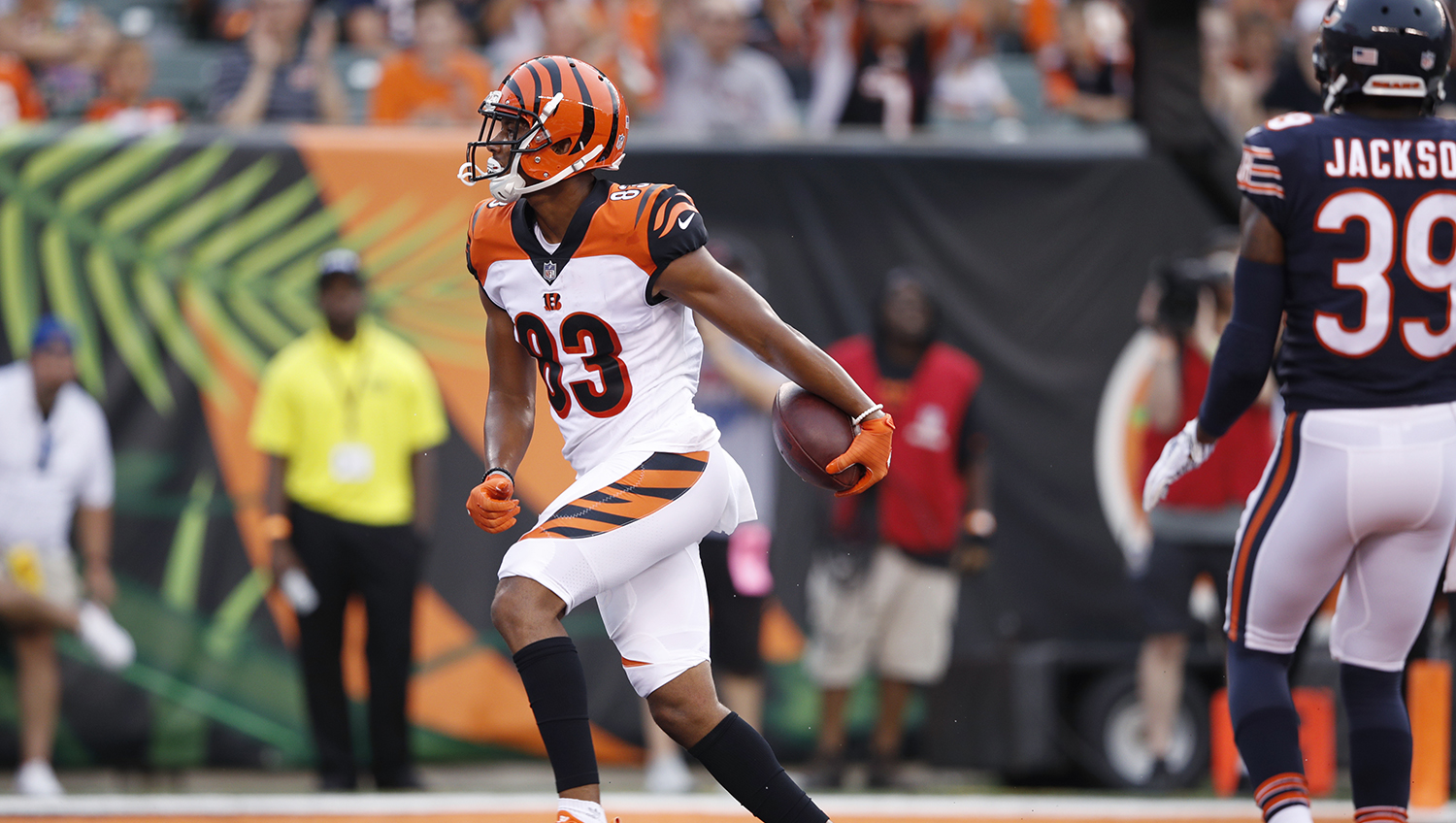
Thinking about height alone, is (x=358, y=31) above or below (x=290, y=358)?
above

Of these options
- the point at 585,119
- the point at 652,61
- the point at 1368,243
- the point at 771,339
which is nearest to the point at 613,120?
the point at 585,119

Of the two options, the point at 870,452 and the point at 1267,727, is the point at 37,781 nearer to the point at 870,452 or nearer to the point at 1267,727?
the point at 870,452

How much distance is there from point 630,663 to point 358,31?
6.79 meters

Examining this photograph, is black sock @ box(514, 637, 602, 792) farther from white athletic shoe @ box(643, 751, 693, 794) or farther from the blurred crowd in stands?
the blurred crowd in stands

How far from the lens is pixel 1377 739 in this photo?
361cm

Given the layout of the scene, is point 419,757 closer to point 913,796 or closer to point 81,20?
point 913,796

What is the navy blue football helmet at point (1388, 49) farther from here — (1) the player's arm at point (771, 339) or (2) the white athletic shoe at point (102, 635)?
(2) the white athletic shoe at point (102, 635)

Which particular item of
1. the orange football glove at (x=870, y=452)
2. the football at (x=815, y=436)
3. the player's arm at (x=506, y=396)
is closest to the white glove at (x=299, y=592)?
the player's arm at (x=506, y=396)

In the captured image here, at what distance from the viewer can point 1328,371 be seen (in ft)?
11.8

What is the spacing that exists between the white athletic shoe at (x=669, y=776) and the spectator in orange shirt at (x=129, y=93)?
382cm

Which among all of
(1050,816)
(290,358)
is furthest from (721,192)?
(1050,816)

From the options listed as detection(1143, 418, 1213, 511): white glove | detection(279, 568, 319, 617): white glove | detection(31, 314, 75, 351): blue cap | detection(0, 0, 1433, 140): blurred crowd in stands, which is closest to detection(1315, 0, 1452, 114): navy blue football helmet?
detection(1143, 418, 1213, 511): white glove

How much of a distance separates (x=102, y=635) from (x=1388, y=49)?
534 centimetres

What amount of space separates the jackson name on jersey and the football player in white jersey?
102 centimetres
